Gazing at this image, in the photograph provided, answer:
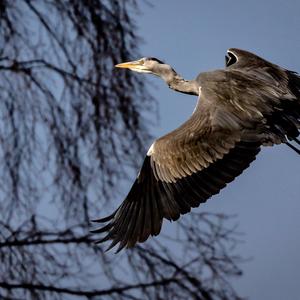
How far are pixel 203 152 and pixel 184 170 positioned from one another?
145 mm

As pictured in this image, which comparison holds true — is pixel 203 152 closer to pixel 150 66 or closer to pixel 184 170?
pixel 184 170

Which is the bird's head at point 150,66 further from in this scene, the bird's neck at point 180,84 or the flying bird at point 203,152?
the flying bird at point 203,152

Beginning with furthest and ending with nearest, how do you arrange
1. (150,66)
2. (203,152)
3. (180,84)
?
(150,66) → (180,84) → (203,152)

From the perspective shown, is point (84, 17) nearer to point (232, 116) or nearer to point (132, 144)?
point (132, 144)

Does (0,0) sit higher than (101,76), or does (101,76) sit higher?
(0,0)

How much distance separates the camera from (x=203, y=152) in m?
5.89

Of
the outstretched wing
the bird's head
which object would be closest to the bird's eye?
the bird's head

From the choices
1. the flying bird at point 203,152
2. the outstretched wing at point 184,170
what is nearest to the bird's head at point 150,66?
the flying bird at point 203,152

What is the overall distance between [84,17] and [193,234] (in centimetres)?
229

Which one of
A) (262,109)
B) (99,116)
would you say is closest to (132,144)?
(99,116)

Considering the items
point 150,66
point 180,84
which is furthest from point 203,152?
point 150,66

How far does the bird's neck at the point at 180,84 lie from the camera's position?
6.65 metres

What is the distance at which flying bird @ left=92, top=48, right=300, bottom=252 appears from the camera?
230 inches

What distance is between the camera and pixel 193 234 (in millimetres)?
7746
